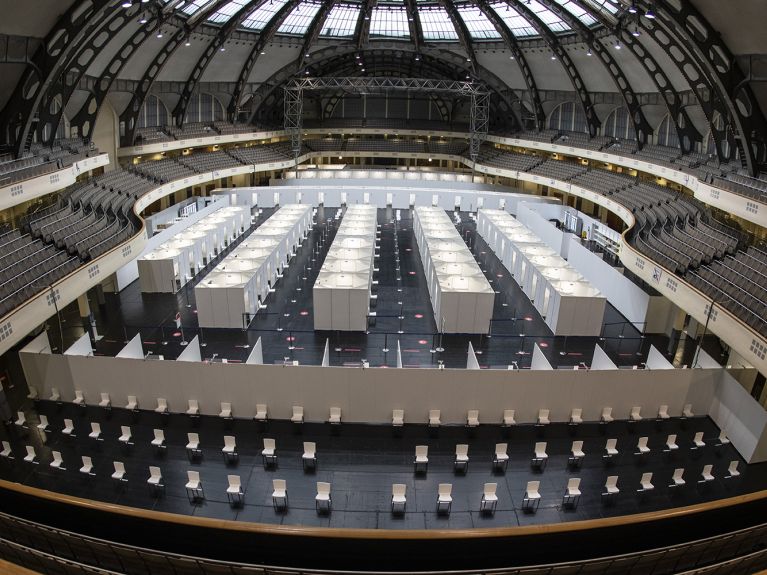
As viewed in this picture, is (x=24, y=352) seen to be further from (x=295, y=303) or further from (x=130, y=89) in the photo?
(x=130, y=89)

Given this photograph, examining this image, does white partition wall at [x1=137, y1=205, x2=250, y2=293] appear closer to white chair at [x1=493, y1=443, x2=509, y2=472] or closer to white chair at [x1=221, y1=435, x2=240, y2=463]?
white chair at [x1=221, y1=435, x2=240, y2=463]

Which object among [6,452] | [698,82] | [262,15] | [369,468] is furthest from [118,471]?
[262,15]

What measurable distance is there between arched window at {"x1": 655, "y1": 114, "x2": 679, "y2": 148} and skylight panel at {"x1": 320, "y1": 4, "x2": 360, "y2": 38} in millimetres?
22167

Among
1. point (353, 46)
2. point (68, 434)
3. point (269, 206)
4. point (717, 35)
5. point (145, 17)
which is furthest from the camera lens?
point (353, 46)

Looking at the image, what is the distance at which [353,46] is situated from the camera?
42438 mm

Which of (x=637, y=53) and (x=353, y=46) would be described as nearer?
(x=637, y=53)

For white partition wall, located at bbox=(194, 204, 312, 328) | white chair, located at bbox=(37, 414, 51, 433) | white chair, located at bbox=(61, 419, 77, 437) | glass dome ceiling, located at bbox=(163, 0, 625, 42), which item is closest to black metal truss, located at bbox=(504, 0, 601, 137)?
glass dome ceiling, located at bbox=(163, 0, 625, 42)

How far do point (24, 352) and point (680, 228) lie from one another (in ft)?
77.0

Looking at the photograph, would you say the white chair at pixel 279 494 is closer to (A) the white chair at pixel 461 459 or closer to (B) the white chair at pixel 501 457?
(A) the white chair at pixel 461 459

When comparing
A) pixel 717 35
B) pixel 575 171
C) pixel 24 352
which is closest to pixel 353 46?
pixel 575 171

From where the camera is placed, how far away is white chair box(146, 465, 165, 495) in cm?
1056

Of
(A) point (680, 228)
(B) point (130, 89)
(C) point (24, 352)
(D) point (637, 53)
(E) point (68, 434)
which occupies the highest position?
(D) point (637, 53)

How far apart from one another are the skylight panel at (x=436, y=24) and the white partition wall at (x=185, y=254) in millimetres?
21344

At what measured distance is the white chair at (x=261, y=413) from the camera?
12844 millimetres
